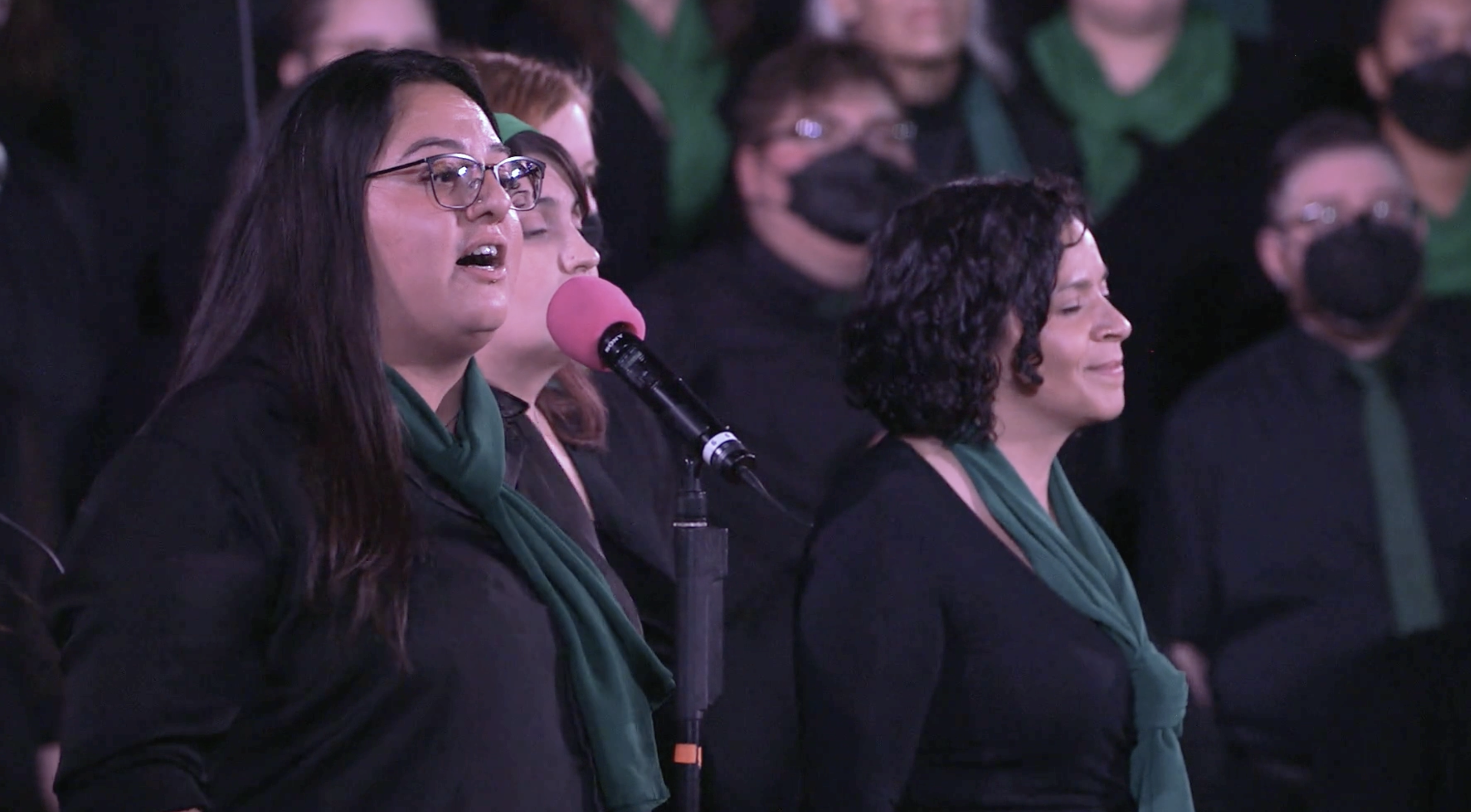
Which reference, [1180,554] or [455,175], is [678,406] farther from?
[1180,554]

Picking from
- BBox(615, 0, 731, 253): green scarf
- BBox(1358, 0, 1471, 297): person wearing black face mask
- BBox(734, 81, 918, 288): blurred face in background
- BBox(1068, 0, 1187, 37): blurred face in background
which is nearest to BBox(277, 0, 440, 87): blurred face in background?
BBox(615, 0, 731, 253): green scarf

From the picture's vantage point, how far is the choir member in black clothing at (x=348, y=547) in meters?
1.42

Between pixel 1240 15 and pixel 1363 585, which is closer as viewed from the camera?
pixel 1363 585

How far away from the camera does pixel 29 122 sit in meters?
2.74

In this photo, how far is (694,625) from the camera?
1.66 m

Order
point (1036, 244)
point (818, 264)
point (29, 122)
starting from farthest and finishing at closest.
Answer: point (818, 264) < point (29, 122) < point (1036, 244)

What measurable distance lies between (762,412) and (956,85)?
0.87 metres

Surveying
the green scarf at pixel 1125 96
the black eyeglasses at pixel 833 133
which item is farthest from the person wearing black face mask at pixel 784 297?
the green scarf at pixel 1125 96

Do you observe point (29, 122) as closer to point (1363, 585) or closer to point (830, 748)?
point (830, 748)

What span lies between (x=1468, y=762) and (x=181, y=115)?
7.42 ft

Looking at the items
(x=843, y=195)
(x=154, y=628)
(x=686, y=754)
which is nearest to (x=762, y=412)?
(x=843, y=195)

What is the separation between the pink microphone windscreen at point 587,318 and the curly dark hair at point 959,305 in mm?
573

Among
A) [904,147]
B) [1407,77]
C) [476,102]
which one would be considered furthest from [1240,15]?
[476,102]

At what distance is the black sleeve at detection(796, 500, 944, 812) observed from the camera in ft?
6.85
